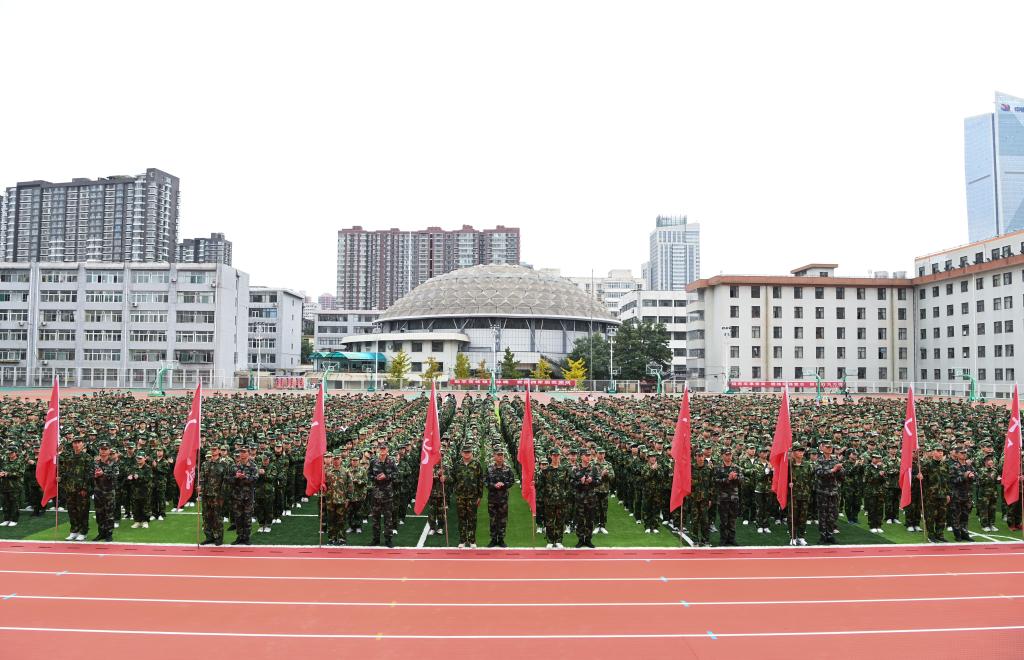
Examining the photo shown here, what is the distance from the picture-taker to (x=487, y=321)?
84.1m

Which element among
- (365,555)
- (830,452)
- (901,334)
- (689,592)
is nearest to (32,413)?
(365,555)

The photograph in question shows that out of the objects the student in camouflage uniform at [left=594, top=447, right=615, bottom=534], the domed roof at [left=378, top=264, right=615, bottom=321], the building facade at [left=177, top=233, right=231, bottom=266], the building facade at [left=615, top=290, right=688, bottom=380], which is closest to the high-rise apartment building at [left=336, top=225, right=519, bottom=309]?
the building facade at [left=177, top=233, right=231, bottom=266]

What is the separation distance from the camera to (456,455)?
39.4 feet

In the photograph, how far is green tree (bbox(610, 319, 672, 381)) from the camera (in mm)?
63031

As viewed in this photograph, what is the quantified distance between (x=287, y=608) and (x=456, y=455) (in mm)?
4446

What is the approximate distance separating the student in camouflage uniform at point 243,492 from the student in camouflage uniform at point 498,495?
3637mm

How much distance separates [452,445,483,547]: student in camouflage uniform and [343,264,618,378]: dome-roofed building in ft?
219

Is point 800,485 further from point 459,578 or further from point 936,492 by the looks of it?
point 459,578

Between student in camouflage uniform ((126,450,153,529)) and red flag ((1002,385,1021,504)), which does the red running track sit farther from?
student in camouflage uniform ((126,450,153,529))

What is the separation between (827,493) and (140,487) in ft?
37.8

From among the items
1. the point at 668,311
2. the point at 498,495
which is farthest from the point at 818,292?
the point at 498,495

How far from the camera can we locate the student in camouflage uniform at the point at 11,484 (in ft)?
39.3

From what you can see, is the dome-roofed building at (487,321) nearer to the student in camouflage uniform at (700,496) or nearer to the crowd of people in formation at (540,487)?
the crowd of people in formation at (540,487)

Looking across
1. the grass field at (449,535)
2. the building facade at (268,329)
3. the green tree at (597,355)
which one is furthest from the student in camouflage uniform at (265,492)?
the building facade at (268,329)
